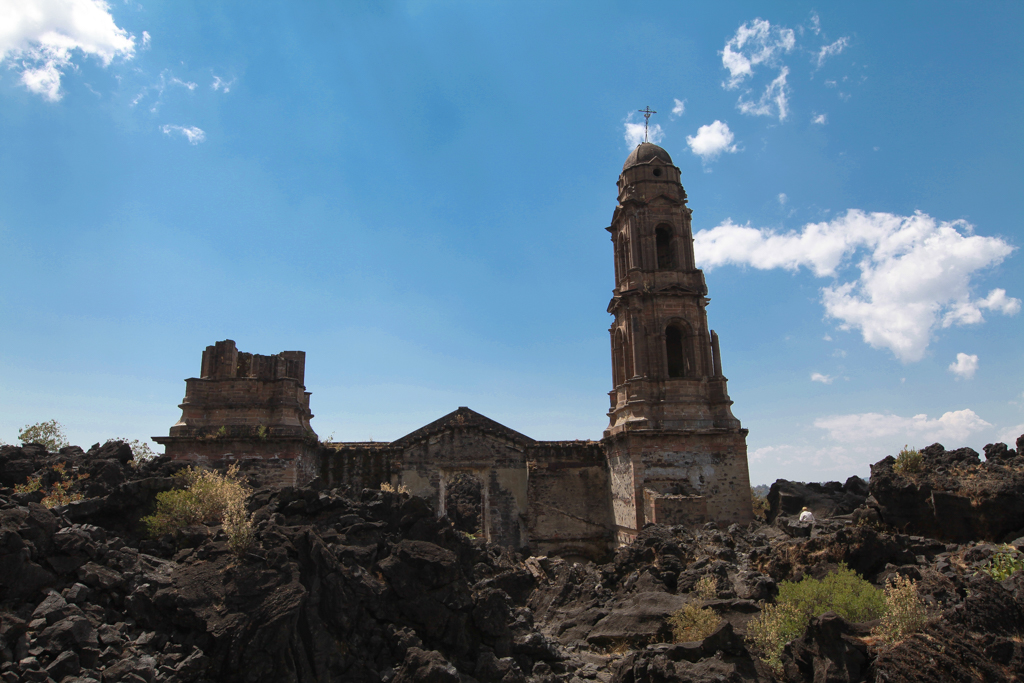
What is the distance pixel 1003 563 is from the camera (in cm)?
1166

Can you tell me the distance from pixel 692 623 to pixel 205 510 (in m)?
9.64

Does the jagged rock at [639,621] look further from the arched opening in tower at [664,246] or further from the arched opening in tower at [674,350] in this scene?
the arched opening in tower at [664,246]

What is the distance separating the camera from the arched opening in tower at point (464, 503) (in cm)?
3312

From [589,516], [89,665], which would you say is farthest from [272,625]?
[589,516]

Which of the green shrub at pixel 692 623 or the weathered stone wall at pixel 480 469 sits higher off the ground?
the weathered stone wall at pixel 480 469

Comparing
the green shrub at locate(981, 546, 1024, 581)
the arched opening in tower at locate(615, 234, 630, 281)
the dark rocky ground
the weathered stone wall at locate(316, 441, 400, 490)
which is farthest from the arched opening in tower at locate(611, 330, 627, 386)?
the green shrub at locate(981, 546, 1024, 581)

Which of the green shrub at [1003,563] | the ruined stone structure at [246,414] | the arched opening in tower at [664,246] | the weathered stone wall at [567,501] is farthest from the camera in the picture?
the arched opening in tower at [664,246]

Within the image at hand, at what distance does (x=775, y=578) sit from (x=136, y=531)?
13.3 meters

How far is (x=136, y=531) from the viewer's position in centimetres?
1110

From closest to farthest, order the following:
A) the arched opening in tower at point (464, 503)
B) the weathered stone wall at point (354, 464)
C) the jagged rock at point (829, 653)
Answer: the jagged rock at point (829, 653), the weathered stone wall at point (354, 464), the arched opening in tower at point (464, 503)

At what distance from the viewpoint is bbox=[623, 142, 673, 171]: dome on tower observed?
24.6 metres

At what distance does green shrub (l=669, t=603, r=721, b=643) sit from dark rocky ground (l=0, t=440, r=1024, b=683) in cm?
44

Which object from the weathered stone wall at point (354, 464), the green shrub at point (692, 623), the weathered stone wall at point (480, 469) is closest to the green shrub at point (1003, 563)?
the green shrub at point (692, 623)

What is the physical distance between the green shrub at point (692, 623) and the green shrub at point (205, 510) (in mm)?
8358
